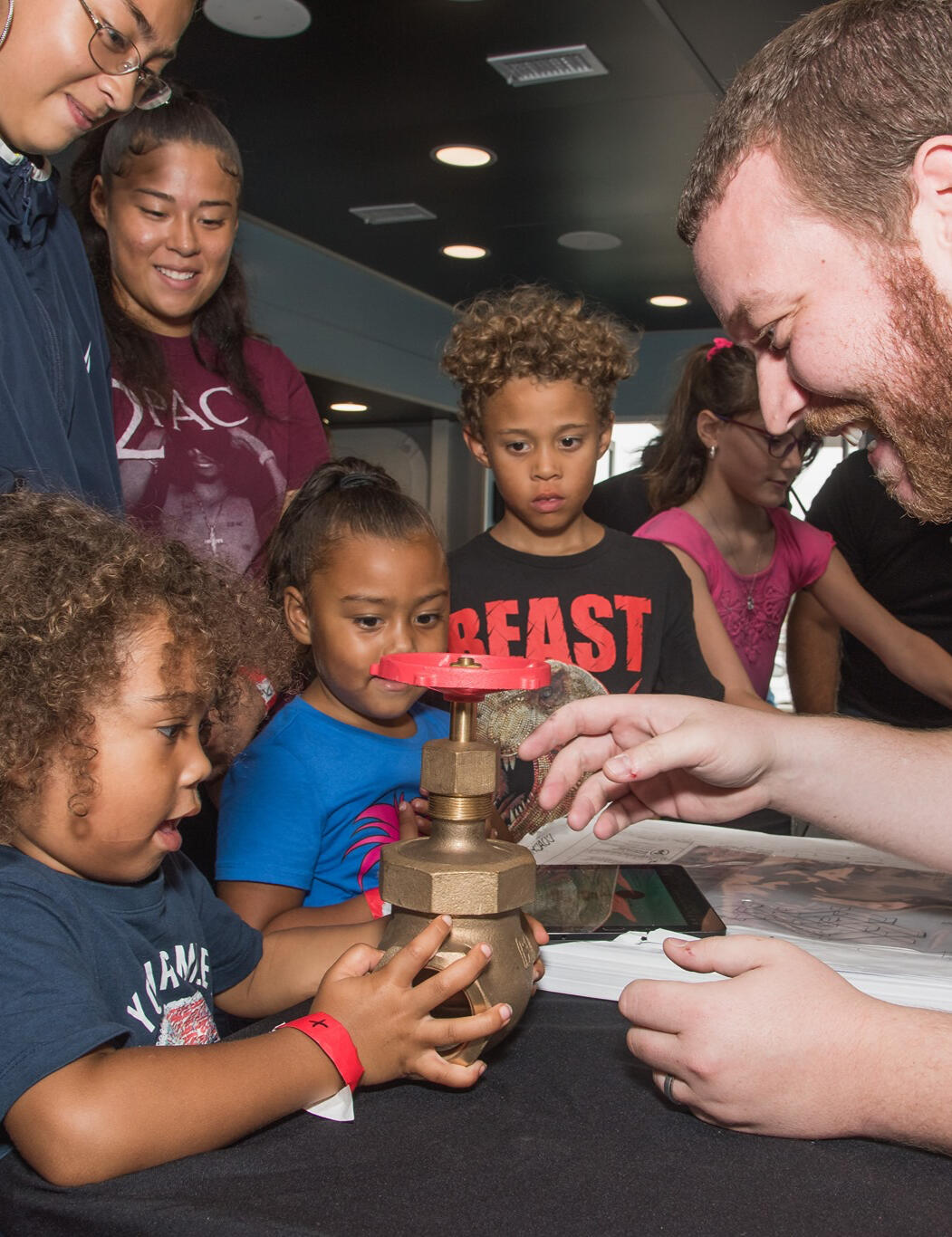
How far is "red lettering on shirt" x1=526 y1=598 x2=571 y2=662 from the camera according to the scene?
7.36 ft

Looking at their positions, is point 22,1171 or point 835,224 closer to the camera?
point 22,1171

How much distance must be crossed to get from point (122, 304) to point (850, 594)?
6.35ft

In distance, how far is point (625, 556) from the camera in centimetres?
239

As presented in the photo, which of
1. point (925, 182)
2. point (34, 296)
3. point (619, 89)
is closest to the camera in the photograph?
point (925, 182)

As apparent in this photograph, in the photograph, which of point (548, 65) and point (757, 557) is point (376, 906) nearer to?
point (757, 557)

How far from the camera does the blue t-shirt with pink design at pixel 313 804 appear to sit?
1.56 meters

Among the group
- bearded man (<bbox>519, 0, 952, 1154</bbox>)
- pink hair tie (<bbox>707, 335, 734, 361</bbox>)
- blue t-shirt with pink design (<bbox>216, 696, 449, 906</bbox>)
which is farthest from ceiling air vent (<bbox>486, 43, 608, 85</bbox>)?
blue t-shirt with pink design (<bbox>216, 696, 449, 906</bbox>)

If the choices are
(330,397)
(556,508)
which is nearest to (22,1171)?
(556,508)

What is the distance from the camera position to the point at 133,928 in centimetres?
108

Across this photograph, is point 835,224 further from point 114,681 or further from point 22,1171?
point 22,1171

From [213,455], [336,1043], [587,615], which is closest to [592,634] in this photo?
[587,615]

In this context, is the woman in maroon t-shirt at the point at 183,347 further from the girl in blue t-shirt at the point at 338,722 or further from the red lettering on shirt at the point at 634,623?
the red lettering on shirt at the point at 634,623

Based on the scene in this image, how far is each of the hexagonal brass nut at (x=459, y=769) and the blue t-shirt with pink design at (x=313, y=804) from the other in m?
0.69

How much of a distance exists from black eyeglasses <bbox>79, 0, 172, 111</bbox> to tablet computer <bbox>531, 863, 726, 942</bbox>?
1.24m
